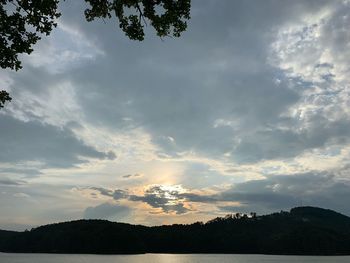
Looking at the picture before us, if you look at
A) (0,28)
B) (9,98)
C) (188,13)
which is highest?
(188,13)

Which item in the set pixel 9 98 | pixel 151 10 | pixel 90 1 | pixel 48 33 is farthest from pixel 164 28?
pixel 9 98

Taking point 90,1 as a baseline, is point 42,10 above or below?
below

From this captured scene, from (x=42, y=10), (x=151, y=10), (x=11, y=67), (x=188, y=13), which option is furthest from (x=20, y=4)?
(x=188, y=13)

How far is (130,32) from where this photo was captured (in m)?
16.4

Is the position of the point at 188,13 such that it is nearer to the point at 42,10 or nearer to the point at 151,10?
the point at 151,10

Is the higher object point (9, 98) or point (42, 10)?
point (42, 10)

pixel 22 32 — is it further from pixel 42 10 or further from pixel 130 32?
pixel 130 32

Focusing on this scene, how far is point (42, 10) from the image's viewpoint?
1477 centimetres

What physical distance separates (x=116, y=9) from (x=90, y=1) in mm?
1063

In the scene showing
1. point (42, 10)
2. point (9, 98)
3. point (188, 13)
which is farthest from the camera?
point (9, 98)

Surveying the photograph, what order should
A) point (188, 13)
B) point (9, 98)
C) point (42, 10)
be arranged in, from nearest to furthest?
1. point (42, 10)
2. point (188, 13)
3. point (9, 98)

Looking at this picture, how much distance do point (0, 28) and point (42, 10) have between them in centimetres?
173

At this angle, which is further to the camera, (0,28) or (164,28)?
(164,28)

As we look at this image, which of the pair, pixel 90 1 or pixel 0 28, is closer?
pixel 0 28
